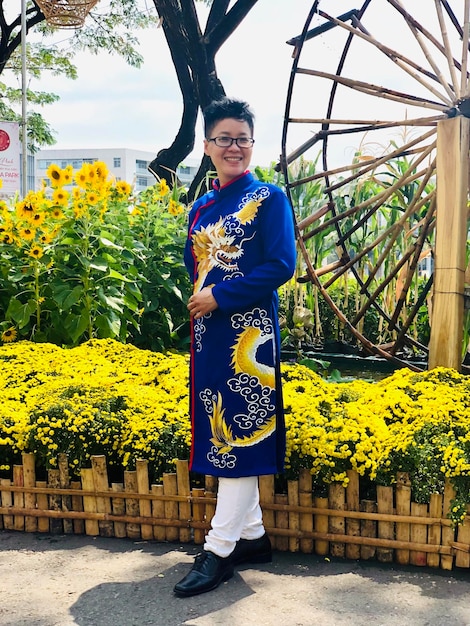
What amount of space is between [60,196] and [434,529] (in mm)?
3066

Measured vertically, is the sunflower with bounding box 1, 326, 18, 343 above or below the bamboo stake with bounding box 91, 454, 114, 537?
above

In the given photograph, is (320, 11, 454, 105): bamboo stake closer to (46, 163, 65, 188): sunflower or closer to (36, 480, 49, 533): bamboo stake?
(46, 163, 65, 188): sunflower

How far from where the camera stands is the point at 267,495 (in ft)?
8.89

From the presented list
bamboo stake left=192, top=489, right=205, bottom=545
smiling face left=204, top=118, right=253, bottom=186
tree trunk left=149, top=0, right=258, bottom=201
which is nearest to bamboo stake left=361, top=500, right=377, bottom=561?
bamboo stake left=192, top=489, right=205, bottom=545

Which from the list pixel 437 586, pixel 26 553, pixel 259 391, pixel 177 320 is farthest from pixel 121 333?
pixel 437 586

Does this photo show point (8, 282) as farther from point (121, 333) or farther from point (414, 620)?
point (414, 620)

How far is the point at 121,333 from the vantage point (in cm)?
475

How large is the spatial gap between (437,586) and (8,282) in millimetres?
3188

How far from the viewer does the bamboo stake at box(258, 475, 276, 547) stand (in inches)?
107

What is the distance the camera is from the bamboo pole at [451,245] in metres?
3.83

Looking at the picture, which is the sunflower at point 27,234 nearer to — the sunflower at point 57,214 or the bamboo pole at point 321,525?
the sunflower at point 57,214

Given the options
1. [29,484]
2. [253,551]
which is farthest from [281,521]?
[29,484]

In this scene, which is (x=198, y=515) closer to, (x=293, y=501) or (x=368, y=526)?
(x=293, y=501)

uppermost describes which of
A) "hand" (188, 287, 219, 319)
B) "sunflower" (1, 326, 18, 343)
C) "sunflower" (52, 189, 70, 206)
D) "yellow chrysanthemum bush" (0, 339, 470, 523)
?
"sunflower" (52, 189, 70, 206)
